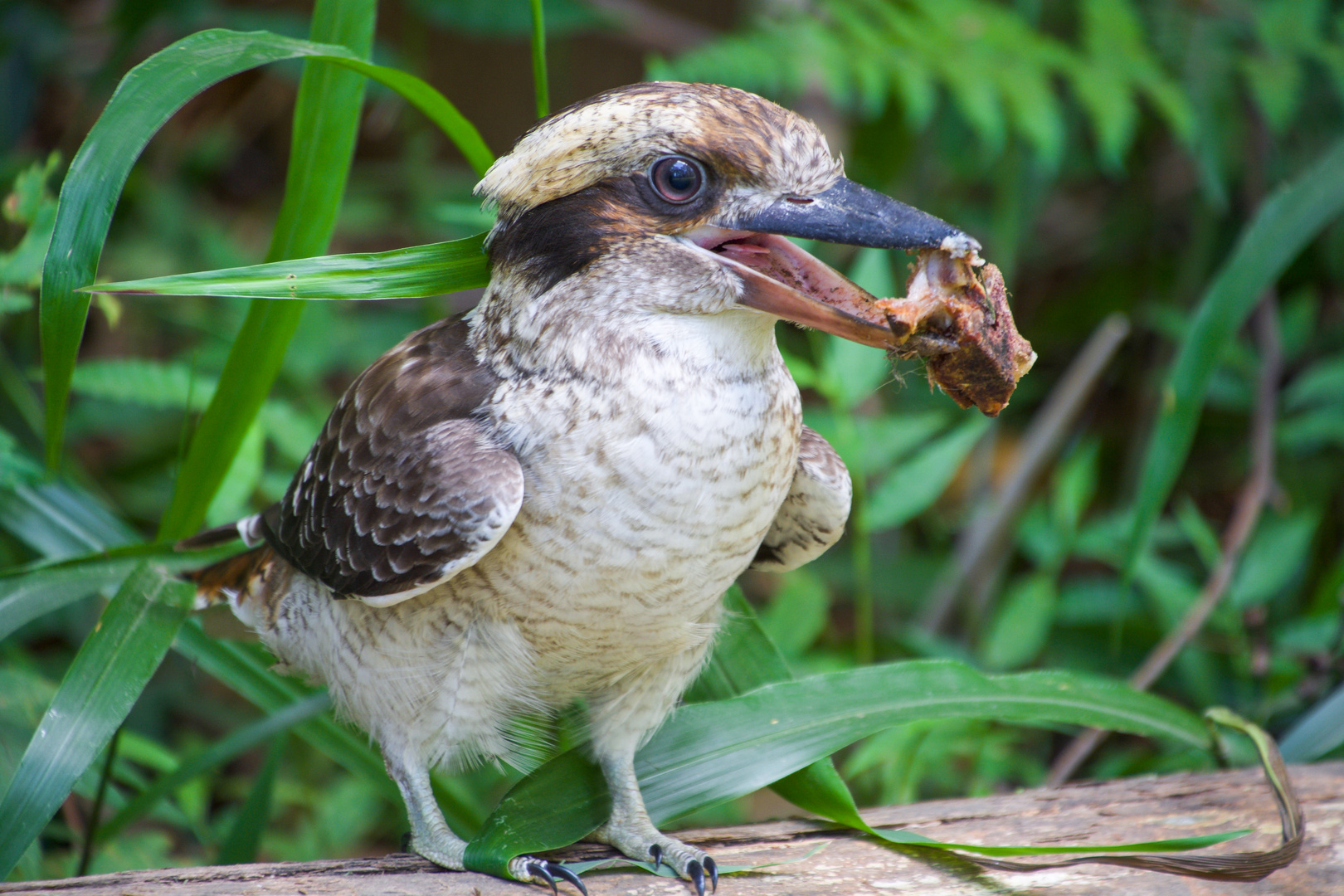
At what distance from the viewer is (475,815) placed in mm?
2137

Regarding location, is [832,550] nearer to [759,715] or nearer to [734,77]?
[734,77]

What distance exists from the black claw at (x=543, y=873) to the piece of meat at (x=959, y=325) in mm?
949

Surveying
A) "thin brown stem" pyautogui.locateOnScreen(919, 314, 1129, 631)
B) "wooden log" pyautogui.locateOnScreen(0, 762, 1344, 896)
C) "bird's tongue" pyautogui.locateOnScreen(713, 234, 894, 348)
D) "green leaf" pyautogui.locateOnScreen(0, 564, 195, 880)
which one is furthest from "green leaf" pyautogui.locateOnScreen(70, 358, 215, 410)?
"thin brown stem" pyautogui.locateOnScreen(919, 314, 1129, 631)

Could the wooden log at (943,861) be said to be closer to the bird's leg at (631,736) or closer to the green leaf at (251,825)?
the bird's leg at (631,736)

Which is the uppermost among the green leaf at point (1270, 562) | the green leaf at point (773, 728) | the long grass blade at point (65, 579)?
the green leaf at point (1270, 562)

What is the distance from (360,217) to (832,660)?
2631 mm

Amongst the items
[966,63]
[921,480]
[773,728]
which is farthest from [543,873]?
[966,63]

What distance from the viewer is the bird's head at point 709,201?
1451 millimetres

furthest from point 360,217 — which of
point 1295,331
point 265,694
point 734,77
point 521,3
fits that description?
point 1295,331

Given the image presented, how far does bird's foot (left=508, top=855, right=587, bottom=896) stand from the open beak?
36.1 inches

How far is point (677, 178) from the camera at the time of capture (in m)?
1.49

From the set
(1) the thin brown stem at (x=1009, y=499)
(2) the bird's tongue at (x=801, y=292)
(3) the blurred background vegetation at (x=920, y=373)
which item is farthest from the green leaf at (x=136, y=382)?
(1) the thin brown stem at (x=1009, y=499)

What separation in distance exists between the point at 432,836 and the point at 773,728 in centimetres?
59

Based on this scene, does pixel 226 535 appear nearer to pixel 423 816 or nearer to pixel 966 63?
pixel 423 816
